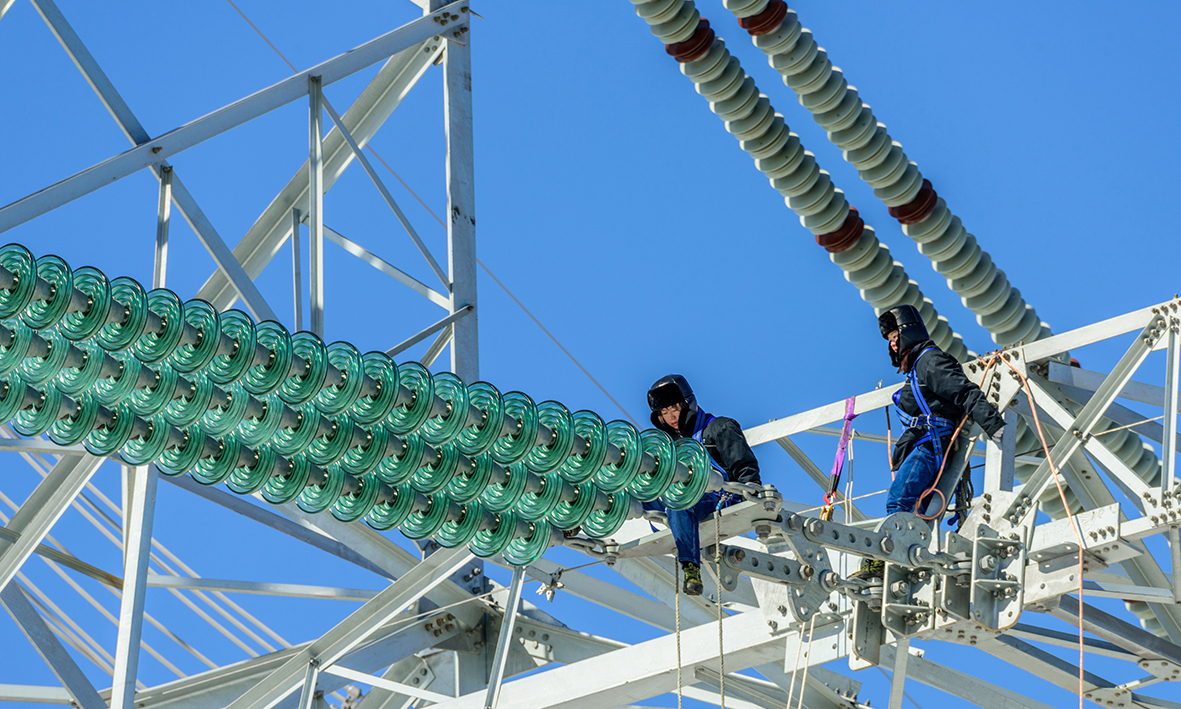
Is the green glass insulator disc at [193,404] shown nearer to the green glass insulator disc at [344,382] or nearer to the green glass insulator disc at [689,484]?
the green glass insulator disc at [344,382]

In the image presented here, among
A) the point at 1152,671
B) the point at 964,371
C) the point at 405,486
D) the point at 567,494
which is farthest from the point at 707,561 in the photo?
the point at 1152,671

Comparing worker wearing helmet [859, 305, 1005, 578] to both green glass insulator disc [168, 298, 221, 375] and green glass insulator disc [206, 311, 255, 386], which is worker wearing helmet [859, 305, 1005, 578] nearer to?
green glass insulator disc [206, 311, 255, 386]

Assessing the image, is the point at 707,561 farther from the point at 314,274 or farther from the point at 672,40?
the point at 672,40

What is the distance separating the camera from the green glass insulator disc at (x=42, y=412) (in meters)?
9.45

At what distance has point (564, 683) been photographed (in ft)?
44.5

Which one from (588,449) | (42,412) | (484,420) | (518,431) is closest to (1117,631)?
(588,449)

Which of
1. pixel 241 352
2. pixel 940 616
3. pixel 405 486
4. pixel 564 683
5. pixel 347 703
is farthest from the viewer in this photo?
pixel 347 703

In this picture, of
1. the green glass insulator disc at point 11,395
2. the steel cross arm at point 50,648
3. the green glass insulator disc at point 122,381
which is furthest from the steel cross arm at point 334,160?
the green glass insulator disc at point 11,395

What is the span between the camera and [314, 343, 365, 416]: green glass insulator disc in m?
9.91

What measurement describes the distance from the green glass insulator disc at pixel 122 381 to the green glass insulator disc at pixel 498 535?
104 inches

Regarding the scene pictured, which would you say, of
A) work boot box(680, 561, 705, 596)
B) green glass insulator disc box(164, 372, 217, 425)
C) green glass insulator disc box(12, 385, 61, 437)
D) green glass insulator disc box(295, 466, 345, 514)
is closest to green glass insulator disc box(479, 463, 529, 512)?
green glass insulator disc box(295, 466, 345, 514)

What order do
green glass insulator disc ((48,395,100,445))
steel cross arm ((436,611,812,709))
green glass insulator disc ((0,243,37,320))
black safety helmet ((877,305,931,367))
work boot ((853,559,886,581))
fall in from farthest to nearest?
black safety helmet ((877,305,931,367)), steel cross arm ((436,611,812,709)), work boot ((853,559,886,581)), green glass insulator disc ((48,395,100,445)), green glass insulator disc ((0,243,37,320))

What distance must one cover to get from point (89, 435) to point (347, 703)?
1010 centimetres

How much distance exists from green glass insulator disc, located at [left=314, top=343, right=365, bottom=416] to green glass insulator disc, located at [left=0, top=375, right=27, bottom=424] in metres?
1.61
